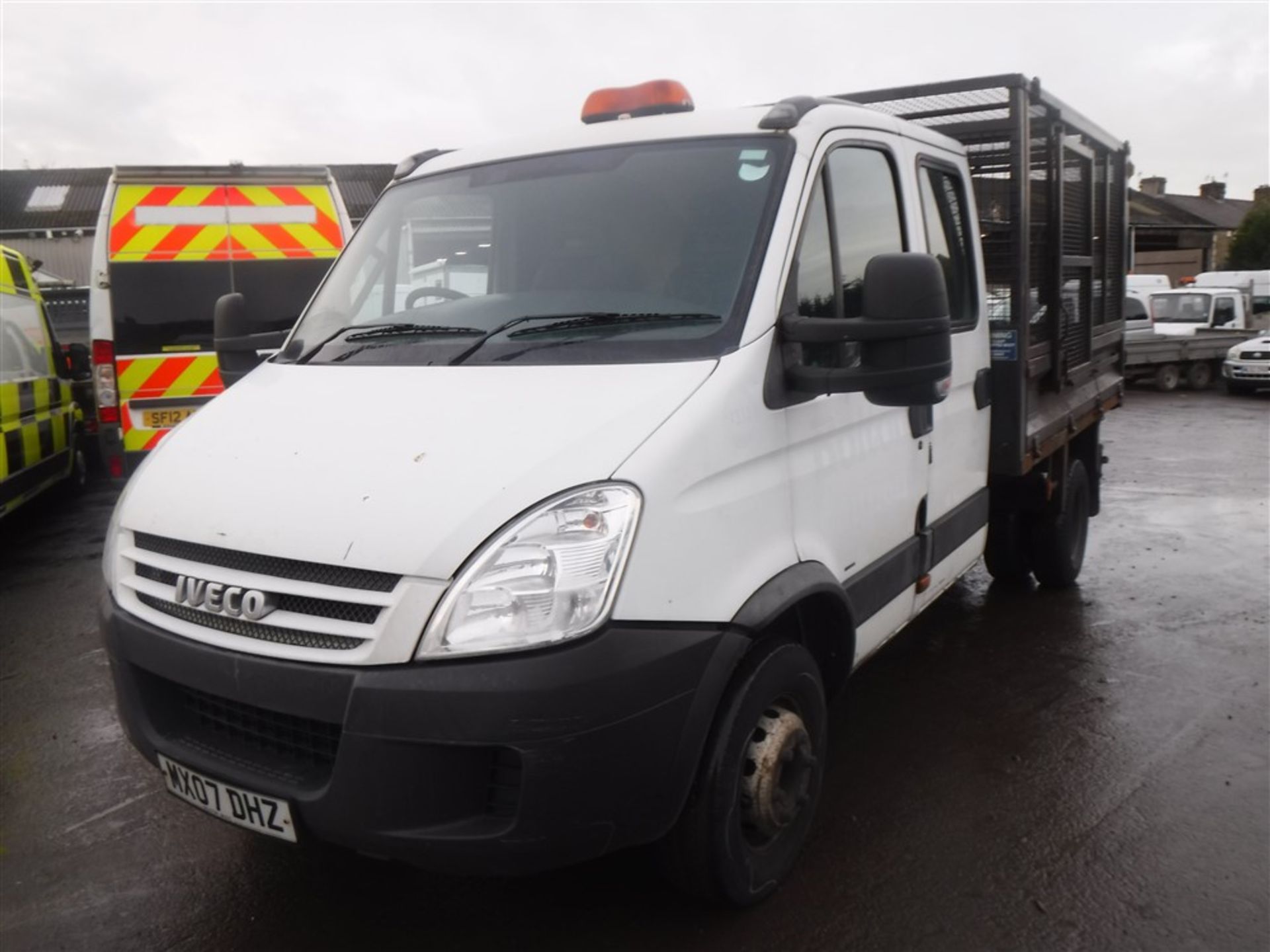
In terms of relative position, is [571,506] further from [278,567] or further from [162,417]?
[162,417]

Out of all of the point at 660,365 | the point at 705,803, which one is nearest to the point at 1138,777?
the point at 705,803

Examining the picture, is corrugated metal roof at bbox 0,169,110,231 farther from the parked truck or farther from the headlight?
the headlight

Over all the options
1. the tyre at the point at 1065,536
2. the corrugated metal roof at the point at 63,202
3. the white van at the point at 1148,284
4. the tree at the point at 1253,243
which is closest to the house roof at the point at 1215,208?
the tree at the point at 1253,243

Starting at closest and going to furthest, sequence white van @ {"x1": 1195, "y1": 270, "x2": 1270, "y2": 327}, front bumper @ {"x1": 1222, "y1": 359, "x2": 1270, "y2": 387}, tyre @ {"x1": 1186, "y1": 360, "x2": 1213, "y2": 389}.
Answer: front bumper @ {"x1": 1222, "y1": 359, "x2": 1270, "y2": 387} → tyre @ {"x1": 1186, "y1": 360, "x2": 1213, "y2": 389} → white van @ {"x1": 1195, "y1": 270, "x2": 1270, "y2": 327}

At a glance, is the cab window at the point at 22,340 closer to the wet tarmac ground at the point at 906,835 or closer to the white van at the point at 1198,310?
the wet tarmac ground at the point at 906,835

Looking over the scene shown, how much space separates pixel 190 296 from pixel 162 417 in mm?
952

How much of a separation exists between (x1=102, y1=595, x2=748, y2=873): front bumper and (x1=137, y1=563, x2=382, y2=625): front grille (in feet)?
0.36

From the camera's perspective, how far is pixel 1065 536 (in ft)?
19.3

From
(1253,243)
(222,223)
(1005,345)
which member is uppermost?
(1253,243)

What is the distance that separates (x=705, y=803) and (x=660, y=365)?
1.09 m

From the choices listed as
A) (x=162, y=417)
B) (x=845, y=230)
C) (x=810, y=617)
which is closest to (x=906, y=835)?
(x=810, y=617)

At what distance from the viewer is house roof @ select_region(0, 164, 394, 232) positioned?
31.8 metres

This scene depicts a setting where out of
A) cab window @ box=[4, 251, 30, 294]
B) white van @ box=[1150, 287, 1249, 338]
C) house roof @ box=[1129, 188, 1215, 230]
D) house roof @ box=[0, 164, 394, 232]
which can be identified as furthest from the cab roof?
house roof @ box=[1129, 188, 1215, 230]

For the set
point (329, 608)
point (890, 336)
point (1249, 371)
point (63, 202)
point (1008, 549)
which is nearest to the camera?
point (329, 608)
